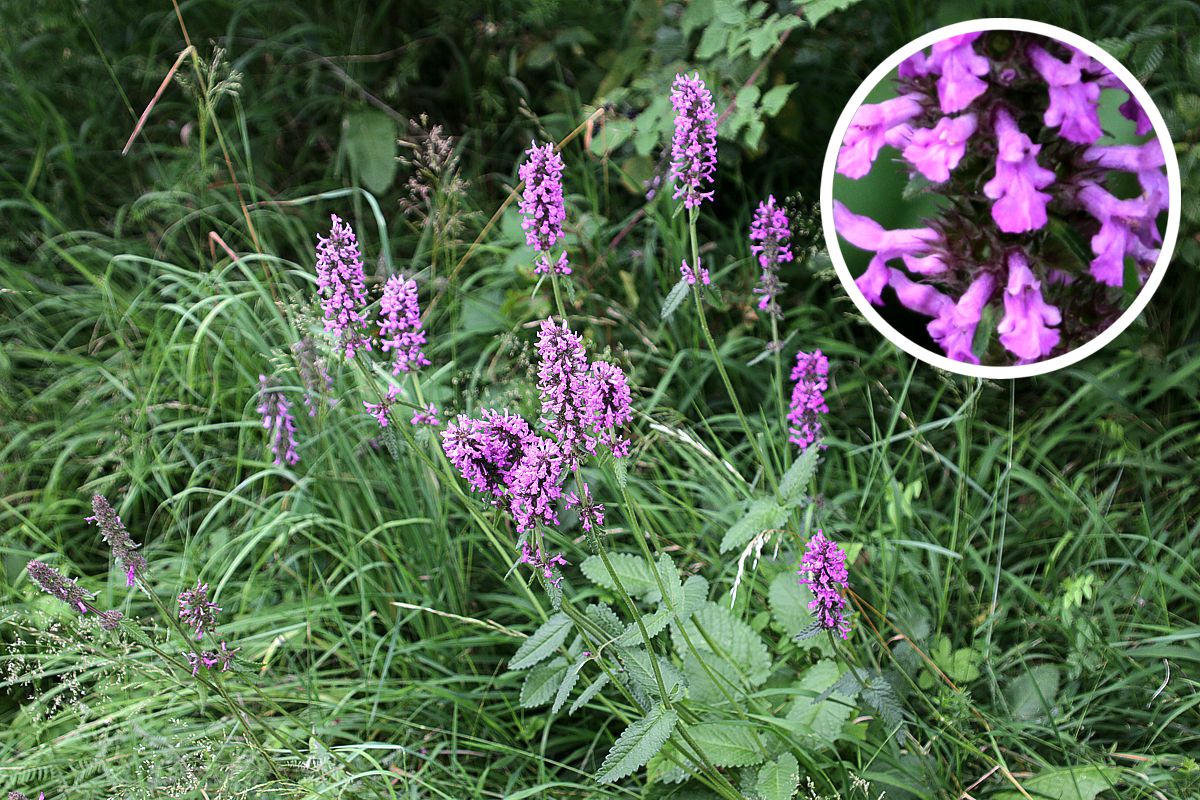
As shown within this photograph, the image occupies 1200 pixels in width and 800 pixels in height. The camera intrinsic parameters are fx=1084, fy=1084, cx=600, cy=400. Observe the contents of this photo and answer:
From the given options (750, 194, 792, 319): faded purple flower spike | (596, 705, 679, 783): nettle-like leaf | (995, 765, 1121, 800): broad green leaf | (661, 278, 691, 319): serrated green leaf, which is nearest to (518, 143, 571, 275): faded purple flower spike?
(661, 278, 691, 319): serrated green leaf

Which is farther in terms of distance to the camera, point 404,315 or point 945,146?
point 945,146

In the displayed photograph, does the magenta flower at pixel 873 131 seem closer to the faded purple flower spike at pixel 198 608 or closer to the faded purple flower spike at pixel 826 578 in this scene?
the faded purple flower spike at pixel 826 578

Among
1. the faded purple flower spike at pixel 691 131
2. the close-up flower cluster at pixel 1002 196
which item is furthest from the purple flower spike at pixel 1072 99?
the faded purple flower spike at pixel 691 131

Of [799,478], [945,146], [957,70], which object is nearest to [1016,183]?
[945,146]

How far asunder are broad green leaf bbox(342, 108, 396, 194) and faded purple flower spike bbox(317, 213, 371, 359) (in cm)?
178

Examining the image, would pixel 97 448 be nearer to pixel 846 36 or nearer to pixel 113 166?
pixel 113 166

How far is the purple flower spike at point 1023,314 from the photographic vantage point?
6.89 ft

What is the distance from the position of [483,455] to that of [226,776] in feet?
2.88

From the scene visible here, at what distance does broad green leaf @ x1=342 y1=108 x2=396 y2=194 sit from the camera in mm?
3428

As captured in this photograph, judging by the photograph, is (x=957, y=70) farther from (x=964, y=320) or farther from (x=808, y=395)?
(x=808, y=395)

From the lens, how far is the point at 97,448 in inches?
119

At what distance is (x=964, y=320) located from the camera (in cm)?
211

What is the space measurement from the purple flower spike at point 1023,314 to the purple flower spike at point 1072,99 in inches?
10.2

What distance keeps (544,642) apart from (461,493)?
0.25 meters
